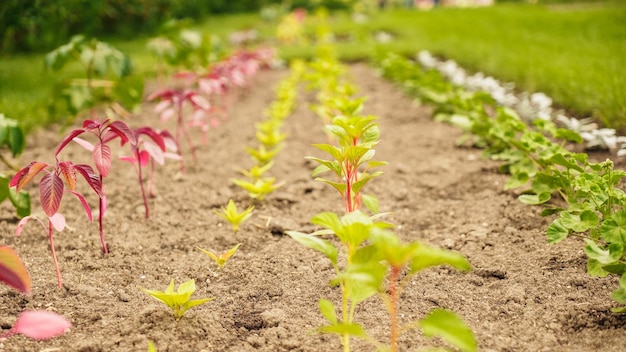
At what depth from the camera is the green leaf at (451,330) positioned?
105 cm

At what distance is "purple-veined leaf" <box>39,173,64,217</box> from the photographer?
163 cm

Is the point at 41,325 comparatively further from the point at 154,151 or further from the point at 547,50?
the point at 547,50

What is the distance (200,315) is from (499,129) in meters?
1.73

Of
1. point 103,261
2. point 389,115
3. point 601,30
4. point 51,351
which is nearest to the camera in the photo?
point 51,351

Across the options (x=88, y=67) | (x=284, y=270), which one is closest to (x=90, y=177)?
(x=284, y=270)

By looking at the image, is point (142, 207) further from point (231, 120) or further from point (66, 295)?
point (231, 120)

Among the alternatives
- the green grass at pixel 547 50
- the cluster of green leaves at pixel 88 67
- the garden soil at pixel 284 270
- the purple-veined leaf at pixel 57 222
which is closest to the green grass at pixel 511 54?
the green grass at pixel 547 50

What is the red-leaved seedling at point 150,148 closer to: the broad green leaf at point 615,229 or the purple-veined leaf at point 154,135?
the purple-veined leaf at point 154,135

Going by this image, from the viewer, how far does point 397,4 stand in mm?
23656

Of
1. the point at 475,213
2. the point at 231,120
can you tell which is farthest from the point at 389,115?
the point at 475,213

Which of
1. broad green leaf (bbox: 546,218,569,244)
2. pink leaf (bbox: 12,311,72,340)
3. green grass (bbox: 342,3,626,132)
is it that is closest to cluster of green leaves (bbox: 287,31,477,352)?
broad green leaf (bbox: 546,218,569,244)

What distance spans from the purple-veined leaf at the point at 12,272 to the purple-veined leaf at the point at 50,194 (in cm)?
37

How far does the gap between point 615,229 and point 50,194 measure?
1640mm

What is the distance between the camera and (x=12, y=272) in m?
1.25
